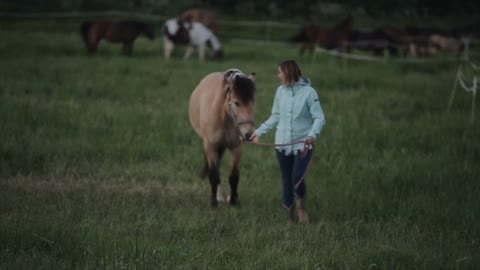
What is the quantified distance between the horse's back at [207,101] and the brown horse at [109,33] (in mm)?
13639

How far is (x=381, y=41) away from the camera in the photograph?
25641 mm

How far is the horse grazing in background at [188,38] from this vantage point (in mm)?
22578

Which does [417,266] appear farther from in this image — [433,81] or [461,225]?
[433,81]

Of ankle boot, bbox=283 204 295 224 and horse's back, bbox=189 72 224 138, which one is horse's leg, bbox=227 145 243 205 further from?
ankle boot, bbox=283 204 295 224

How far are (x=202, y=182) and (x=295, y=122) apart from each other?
2.53 m

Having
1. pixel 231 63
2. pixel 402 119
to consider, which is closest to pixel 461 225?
pixel 402 119

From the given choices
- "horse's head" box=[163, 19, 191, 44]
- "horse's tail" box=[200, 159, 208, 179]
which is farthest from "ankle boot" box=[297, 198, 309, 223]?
"horse's head" box=[163, 19, 191, 44]

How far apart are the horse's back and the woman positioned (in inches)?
43.5

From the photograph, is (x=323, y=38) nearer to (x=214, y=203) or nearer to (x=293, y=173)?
(x=214, y=203)

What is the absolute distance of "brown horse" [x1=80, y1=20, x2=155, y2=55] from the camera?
22641 mm

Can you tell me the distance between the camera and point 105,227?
645cm

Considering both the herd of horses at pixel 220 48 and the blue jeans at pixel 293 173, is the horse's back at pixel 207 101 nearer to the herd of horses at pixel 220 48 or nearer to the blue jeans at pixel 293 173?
the herd of horses at pixel 220 48

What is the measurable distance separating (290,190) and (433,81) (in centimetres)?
1174

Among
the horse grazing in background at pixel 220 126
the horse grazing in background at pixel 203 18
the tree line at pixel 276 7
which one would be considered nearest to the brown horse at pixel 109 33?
the horse grazing in background at pixel 203 18
